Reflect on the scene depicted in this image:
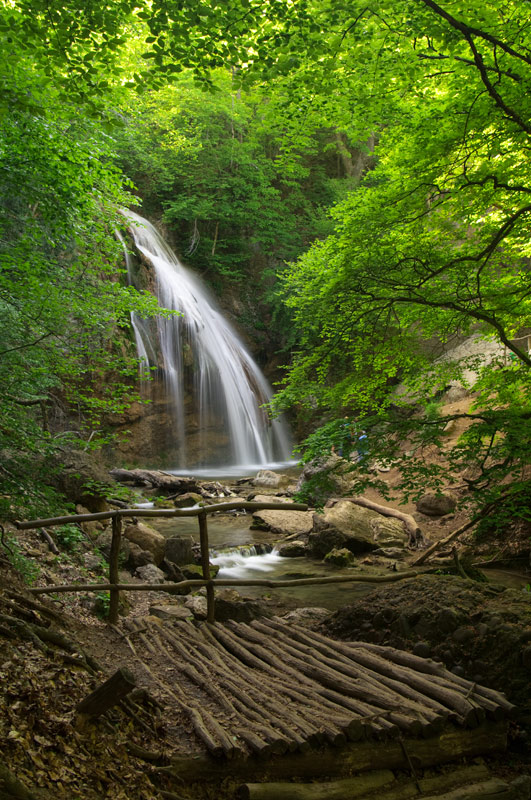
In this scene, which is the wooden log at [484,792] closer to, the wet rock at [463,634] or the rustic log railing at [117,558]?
the wet rock at [463,634]

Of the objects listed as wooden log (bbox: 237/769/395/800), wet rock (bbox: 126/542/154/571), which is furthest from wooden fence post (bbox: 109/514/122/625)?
wet rock (bbox: 126/542/154/571)

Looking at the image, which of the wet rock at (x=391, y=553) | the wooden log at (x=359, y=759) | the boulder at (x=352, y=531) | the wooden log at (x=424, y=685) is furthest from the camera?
the boulder at (x=352, y=531)

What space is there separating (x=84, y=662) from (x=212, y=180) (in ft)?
84.9

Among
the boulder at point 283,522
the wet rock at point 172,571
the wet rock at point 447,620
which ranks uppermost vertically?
the wet rock at point 447,620

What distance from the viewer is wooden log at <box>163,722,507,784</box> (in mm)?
3066

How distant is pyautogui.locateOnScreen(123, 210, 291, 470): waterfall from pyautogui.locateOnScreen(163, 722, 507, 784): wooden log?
55.0ft

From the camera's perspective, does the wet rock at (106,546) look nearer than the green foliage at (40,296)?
No

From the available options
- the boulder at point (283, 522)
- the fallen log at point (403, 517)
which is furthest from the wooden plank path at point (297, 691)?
the boulder at point (283, 522)

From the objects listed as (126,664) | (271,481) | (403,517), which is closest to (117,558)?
(126,664)

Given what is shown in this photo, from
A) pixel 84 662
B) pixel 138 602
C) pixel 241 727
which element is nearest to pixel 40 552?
pixel 138 602

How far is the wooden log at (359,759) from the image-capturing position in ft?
10.1

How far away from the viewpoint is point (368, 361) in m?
6.38

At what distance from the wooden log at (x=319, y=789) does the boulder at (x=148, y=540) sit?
565 cm

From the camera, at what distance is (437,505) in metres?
11.9
